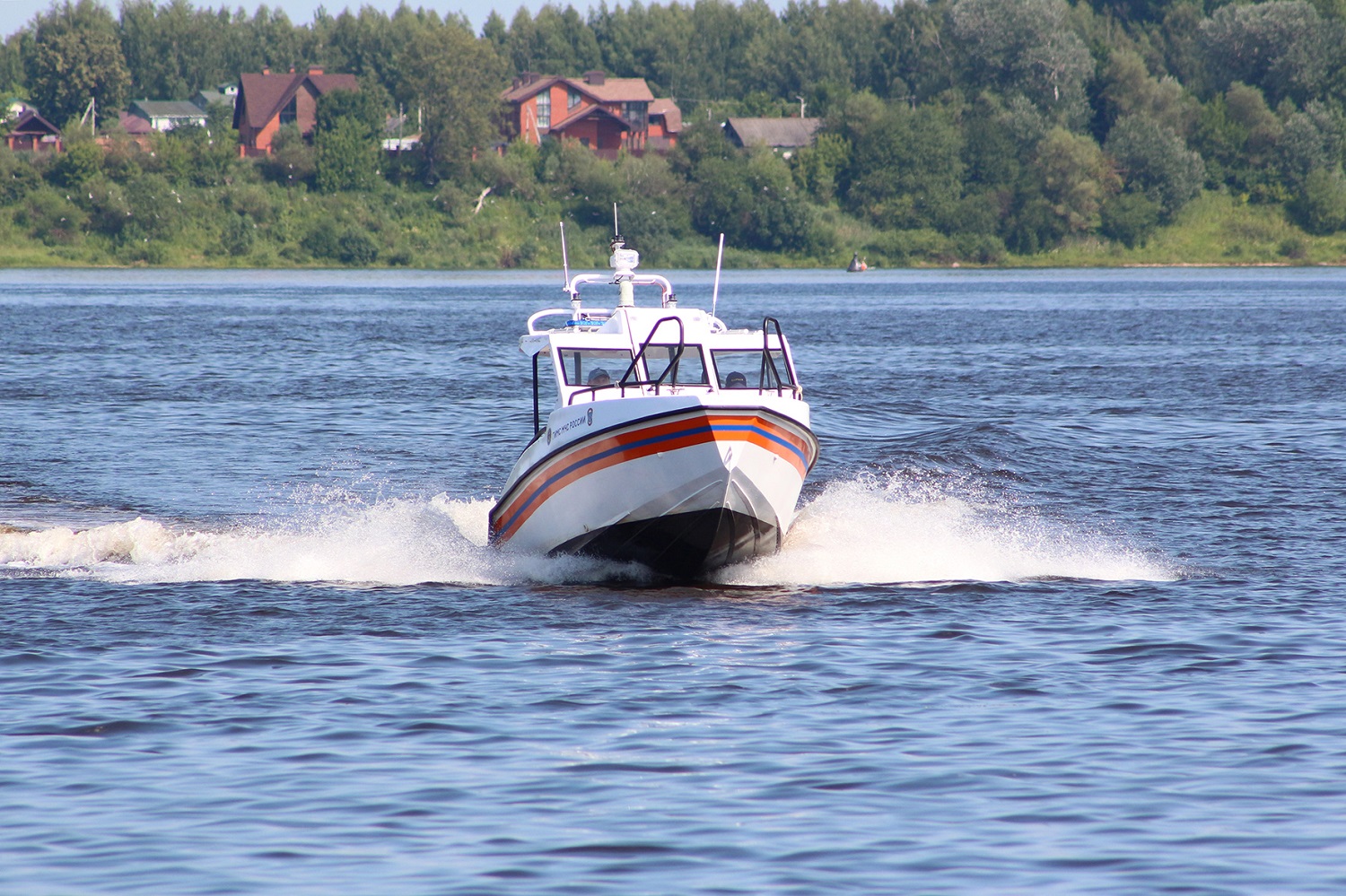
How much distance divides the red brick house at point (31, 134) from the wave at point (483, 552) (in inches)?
5486

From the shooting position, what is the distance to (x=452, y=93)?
141 meters

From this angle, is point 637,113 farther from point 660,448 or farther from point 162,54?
point 660,448

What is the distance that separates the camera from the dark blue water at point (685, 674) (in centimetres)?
977

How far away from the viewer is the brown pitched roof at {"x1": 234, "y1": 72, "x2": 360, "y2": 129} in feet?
504

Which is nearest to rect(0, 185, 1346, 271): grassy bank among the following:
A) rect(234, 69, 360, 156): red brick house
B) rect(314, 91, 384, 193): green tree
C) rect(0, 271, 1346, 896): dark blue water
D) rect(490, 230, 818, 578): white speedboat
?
rect(314, 91, 384, 193): green tree

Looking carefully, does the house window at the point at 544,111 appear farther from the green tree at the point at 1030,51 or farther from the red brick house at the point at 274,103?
the green tree at the point at 1030,51

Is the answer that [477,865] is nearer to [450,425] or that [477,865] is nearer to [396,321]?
[450,425]

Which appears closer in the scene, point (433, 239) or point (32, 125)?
point (433, 239)

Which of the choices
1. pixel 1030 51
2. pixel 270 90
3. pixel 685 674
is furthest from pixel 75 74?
pixel 685 674

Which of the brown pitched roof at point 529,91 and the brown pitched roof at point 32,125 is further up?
the brown pitched roof at point 529,91

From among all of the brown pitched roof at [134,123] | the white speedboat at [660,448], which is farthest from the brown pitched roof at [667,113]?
the white speedboat at [660,448]

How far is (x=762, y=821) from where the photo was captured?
33.4 ft

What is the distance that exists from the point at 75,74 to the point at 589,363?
16153 centimetres

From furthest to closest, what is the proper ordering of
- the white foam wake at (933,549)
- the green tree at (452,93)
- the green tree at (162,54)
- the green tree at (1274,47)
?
1. the green tree at (162,54)
2. the green tree at (1274,47)
3. the green tree at (452,93)
4. the white foam wake at (933,549)
